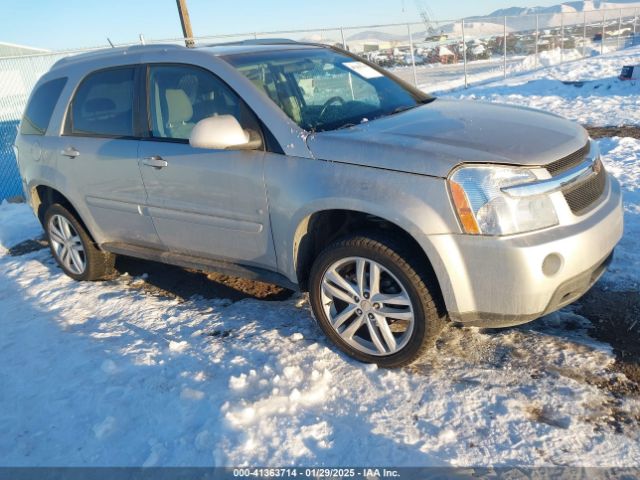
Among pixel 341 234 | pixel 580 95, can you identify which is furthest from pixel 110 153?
pixel 580 95

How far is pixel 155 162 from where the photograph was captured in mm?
3676

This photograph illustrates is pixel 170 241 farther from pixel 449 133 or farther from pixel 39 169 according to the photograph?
pixel 449 133

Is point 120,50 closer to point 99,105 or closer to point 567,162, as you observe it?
point 99,105

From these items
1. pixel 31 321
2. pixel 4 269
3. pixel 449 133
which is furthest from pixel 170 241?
pixel 4 269

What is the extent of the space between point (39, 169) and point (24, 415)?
8.03 ft

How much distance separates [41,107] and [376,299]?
3564 millimetres

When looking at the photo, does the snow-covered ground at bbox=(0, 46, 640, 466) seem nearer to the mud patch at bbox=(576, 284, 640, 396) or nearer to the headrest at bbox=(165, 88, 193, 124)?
the mud patch at bbox=(576, 284, 640, 396)

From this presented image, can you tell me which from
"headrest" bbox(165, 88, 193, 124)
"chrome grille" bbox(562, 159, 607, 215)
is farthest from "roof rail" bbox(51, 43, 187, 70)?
"chrome grille" bbox(562, 159, 607, 215)

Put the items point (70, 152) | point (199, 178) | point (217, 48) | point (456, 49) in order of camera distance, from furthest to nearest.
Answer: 1. point (456, 49)
2. point (70, 152)
3. point (217, 48)
4. point (199, 178)

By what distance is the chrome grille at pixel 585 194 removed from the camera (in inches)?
107

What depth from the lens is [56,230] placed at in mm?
4879

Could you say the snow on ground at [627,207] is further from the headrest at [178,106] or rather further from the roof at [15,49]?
the roof at [15,49]

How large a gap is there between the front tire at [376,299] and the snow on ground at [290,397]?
0.13 meters

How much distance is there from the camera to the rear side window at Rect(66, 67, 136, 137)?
3953 millimetres
